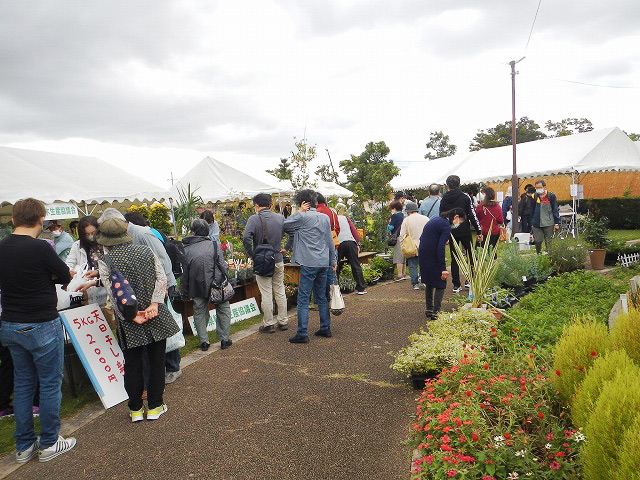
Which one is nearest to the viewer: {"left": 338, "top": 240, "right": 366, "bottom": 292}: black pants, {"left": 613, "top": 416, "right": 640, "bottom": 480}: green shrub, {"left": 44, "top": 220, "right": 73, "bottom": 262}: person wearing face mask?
{"left": 613, "top": 416, "right": 640, "bottom": 480}: green shrub

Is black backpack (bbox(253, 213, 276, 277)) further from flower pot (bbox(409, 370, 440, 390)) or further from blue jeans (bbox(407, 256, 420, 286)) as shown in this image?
blue jeans (bbox(407, 256, 420, 286))

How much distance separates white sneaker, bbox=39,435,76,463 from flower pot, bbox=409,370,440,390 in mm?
2972

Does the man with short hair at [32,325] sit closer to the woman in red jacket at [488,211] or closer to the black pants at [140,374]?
the black pants at [140,374]

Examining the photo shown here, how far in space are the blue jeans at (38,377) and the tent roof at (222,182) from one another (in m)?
10.7

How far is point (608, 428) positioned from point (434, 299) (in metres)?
4.52

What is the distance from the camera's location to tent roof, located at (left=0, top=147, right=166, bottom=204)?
980 cm

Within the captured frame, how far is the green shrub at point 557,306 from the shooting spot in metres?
4.25

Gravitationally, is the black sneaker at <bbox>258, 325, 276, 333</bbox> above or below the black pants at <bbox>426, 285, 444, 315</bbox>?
below

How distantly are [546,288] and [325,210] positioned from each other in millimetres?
3548

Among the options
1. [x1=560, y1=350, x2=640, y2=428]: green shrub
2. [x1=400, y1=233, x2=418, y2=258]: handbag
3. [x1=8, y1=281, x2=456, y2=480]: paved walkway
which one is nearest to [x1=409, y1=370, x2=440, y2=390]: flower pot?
[x1=8, y1=281, x2=456, y2=480]: paved walkway

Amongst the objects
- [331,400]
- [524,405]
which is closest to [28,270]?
[331,400]

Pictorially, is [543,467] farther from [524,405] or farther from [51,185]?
[51,185]

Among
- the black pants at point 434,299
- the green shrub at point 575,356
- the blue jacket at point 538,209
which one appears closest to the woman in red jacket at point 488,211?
the blue jacket at point 538,209

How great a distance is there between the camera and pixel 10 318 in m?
3.41
